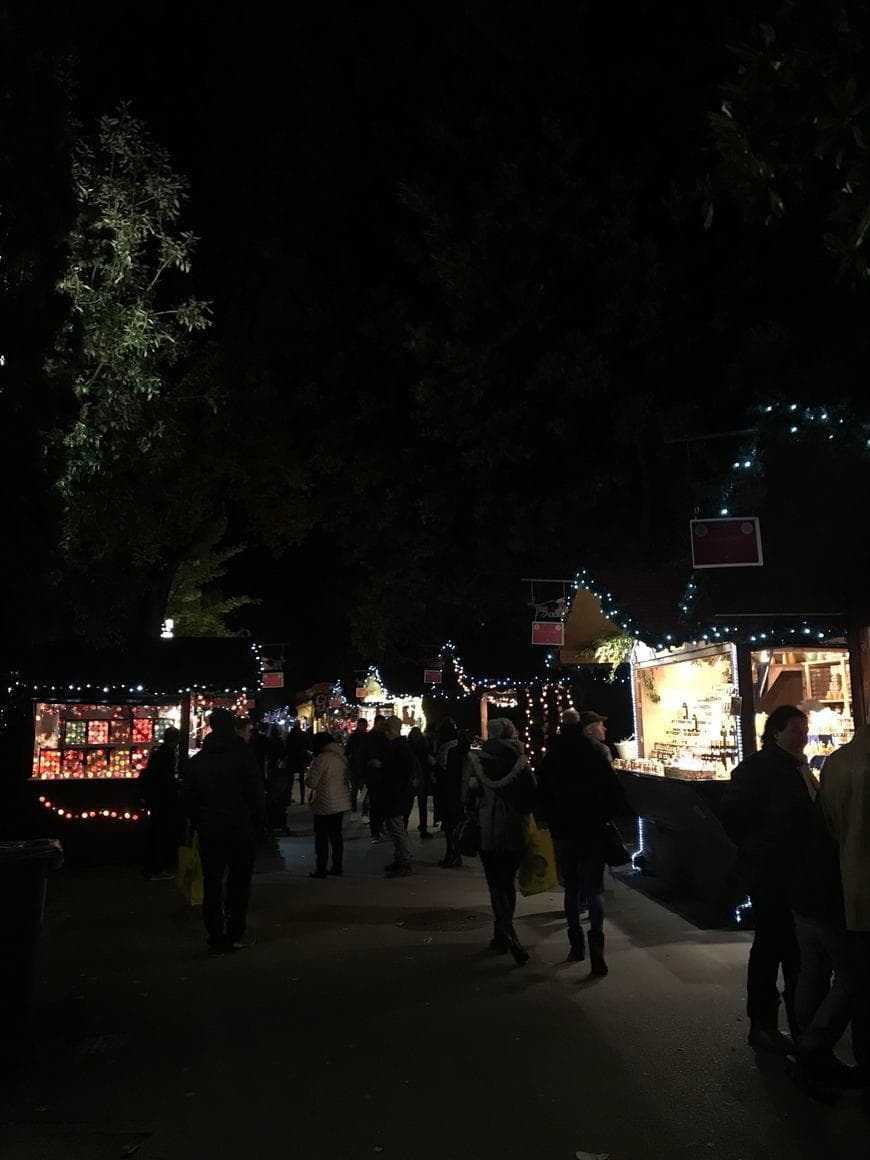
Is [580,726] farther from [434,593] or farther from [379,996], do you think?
[434,593]

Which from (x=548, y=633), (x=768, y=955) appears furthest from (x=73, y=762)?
(x=768, y=955)

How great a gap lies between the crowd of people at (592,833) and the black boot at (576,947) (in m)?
0.01

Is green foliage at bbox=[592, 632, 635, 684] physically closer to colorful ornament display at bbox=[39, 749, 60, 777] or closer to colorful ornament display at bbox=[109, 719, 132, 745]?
colorful ornament display at bbox=[109, 719, 132, 745]

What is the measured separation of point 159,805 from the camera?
12516 millimetres

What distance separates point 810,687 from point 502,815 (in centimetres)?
346

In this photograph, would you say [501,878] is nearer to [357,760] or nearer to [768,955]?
[768,955]

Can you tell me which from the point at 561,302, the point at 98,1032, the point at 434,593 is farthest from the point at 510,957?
the point at 434,593

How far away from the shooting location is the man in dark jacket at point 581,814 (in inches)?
286

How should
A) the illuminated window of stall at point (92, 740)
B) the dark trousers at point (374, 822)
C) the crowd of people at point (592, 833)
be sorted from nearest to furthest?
the crowd of people at point (592, 833)
the illuminated window of stall at point (92, 740)
the dark trousers at point (374, 822)

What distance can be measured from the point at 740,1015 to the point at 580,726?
8.09 ft

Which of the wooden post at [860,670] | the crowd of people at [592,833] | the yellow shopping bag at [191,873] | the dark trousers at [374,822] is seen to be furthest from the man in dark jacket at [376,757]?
the wooden post at [860,670]

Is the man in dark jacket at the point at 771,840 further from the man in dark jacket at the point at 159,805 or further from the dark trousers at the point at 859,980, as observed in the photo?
the man in dark jacket at the point at 159,805

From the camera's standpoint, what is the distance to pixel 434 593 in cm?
2523

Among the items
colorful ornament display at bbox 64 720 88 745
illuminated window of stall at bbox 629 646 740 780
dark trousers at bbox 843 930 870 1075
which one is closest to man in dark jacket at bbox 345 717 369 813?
colorful ornament display at bbox 64 720 88 745
